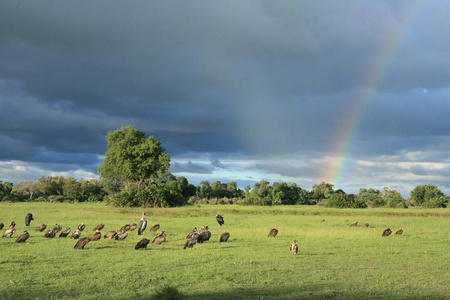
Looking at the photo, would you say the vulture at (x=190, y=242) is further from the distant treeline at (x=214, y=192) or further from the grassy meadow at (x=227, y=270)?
the distant treeline at (x=214, y=192)

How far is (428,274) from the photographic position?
46.0ft

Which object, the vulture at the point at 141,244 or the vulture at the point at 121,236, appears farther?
the vulture at the point at 121,236

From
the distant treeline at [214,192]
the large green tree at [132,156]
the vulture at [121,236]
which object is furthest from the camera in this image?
the distant treeline at [214,192]

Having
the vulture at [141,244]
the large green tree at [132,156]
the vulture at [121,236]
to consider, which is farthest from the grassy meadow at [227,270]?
the large green tree at [132,156]

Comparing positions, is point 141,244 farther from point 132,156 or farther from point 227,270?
point 132,156

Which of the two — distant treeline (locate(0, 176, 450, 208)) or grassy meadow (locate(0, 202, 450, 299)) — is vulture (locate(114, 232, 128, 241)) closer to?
grassy meadow (locate(0, 202, 450, 299))

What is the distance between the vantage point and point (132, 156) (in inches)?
2719

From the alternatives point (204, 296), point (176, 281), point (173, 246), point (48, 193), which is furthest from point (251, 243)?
point (48, 193)

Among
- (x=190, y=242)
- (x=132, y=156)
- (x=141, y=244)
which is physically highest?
(x=132, y=156)

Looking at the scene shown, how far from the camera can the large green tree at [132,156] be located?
6738 centimetres

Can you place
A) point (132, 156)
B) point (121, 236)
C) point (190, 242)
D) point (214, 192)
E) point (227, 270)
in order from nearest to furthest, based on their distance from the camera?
point (227, 270)
point (190, 242)
point (121, 236)
point (132, 156)
point (214, 192)

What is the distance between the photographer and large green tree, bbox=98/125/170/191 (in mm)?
67375

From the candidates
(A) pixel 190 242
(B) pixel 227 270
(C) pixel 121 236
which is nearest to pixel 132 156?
(C) pixel 121 236

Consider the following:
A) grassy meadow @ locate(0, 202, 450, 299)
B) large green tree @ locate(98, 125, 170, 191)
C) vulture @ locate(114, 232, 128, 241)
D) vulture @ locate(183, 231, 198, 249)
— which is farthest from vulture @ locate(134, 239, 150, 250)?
large green tree @ locate(98, 125, 170, 191)
